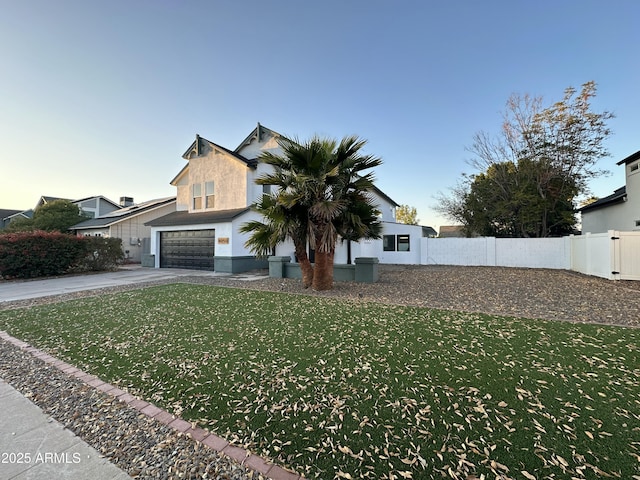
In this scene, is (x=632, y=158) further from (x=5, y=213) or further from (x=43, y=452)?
(x=5, y=213)

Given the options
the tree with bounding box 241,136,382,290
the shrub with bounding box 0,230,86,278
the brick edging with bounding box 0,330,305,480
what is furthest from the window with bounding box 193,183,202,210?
the brick edging with bounding box 0,330,305,480

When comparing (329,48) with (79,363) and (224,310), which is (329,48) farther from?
(79,363)

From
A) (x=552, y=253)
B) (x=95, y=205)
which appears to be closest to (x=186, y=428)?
(x=552, y=253)

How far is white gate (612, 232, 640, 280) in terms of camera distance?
930 centimetres

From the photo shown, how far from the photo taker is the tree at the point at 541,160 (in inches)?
636

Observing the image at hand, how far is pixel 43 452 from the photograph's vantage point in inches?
84.6

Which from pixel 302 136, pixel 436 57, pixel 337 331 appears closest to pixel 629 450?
pixel 337 331

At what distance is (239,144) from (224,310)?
557 inches

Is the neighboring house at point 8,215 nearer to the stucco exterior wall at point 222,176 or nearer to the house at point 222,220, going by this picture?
the house at point 222,220

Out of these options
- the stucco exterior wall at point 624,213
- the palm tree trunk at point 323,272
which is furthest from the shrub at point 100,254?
the stucco exterior wall at point 624,213

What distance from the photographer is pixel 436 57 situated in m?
11.3

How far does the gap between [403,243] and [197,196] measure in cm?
1402

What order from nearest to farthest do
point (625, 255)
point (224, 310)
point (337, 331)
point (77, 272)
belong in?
point (337, 331) < point (224, 310) < point (625, 255) < point (77, 272)

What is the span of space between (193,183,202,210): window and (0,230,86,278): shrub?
6134 mm
